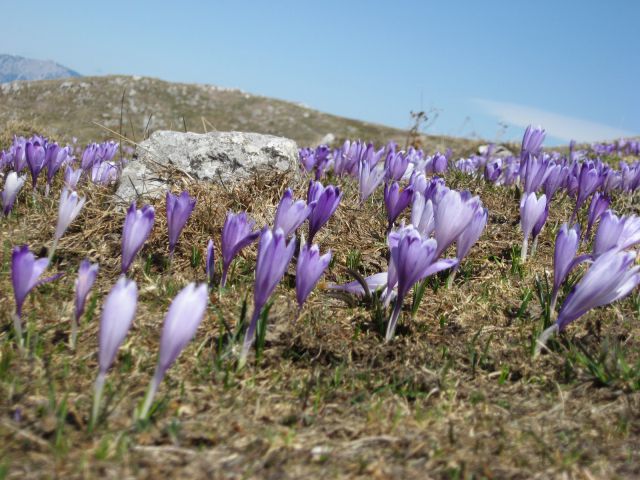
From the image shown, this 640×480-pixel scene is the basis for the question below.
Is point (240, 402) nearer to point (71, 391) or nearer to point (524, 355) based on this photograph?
point (71, 391)

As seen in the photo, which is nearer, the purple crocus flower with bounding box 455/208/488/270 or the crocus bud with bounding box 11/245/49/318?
the crocus bud with bounding box 11/245/49/318

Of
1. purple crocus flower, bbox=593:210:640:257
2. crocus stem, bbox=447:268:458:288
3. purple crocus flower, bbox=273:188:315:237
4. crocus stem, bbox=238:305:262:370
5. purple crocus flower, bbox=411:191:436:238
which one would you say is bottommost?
crocus stem, bbox=238:305:262:370

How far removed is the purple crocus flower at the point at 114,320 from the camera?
5.52 ft

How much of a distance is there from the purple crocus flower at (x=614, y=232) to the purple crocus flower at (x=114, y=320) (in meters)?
2.24

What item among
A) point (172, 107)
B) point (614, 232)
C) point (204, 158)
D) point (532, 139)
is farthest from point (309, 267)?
point (172, 107)

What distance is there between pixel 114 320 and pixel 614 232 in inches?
95.3

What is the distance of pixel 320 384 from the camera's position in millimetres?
2223

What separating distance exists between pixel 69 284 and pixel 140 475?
1549mm

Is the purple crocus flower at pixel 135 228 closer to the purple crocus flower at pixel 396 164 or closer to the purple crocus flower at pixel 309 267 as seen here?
the purple crocus flower at pixel 309 267

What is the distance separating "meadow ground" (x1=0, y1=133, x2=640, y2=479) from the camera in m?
1.69

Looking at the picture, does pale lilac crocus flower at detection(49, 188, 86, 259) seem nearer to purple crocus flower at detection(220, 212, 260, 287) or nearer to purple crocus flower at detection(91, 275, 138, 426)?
purple crocus flower at detection(220, 212, 260, 287)

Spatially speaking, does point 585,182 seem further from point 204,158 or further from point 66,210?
point 66,210

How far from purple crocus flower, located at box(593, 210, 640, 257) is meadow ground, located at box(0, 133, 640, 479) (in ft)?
1.09

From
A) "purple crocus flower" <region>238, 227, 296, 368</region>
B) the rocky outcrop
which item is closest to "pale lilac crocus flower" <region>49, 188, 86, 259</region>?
"purple crocus flower" <region>238, 227, 296, 368</region>
